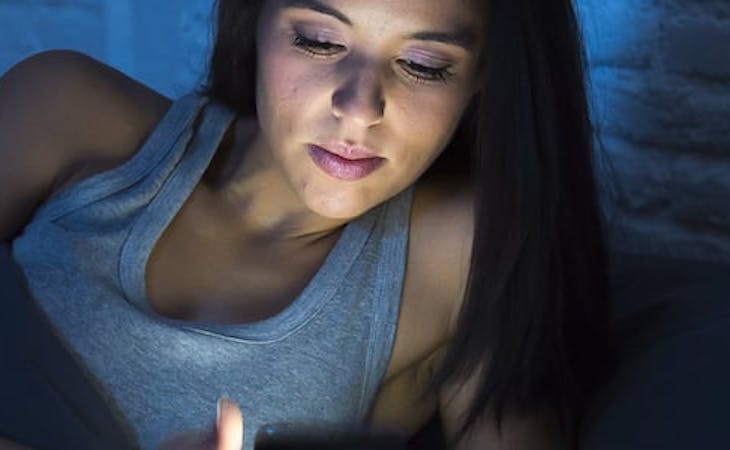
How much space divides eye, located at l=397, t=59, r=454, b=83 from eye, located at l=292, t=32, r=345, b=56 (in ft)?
0.18

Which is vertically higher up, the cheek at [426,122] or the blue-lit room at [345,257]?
the cheek at [426,122]

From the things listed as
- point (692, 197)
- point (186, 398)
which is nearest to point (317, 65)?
point (186, 398)

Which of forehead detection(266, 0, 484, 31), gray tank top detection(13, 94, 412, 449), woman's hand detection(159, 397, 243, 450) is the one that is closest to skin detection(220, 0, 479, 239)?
forehead detection(266, 0, 484, 31)

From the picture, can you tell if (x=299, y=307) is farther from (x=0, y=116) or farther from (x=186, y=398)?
(x=0, y=116)

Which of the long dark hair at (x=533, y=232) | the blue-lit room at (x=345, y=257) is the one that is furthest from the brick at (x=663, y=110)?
the long dark hair at (x=533, y=232)

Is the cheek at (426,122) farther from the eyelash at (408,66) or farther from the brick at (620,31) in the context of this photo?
the brick at (620,31)

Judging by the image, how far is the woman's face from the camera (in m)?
1.07

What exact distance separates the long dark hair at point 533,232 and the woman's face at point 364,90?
0.03m

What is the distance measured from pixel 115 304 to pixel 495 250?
35 cm

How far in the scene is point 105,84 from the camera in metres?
1.30

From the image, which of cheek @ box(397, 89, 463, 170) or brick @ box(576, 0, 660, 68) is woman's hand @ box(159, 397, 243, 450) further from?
brick @ box(576, 0, 660, 68)

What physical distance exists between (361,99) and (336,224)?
0.22 m

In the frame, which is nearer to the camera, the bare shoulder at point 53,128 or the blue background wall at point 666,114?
the bare shoulder at point 53,128

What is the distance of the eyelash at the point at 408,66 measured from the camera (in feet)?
3.56
